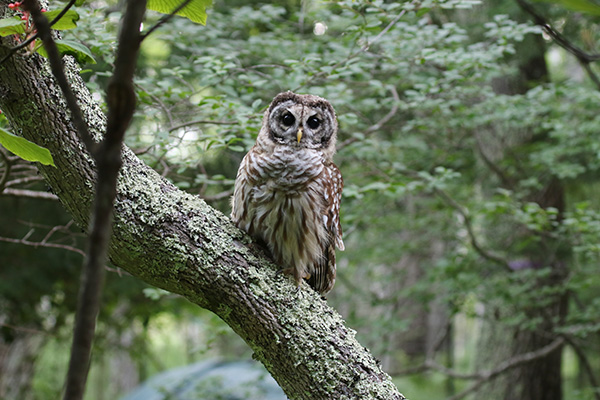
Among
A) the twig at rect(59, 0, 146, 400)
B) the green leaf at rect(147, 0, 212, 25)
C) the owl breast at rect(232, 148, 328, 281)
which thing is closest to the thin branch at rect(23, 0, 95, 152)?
the twig at rect(59, 0, 146, 400)

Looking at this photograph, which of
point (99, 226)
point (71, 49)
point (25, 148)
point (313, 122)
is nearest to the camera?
point (99, 226)

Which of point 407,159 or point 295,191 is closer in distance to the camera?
point 295,191

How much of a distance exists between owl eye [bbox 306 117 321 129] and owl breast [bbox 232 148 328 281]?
26 centimetres

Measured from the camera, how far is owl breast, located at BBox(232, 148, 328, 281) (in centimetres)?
269

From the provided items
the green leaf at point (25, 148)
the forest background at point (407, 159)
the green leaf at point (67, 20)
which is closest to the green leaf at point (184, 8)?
the green leaf at point (67, 20)

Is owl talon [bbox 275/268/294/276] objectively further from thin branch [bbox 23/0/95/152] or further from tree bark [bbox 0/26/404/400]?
thin branch [bbox 23/0/95/152]


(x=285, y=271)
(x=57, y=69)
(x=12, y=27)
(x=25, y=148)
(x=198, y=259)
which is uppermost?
(x=12, y=27)

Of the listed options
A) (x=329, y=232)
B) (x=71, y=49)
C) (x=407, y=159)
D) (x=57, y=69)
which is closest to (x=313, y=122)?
(x=329, y=232)

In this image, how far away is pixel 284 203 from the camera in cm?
276

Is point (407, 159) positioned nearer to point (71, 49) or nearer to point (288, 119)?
point (288, 119)

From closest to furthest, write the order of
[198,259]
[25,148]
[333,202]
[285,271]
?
[25,148]
[198,259]
[285,271]
[333,202]

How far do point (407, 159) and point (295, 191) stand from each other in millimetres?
4088

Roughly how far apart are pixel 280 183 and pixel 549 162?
3.81 metres

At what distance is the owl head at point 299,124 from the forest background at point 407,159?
1.14 feet
